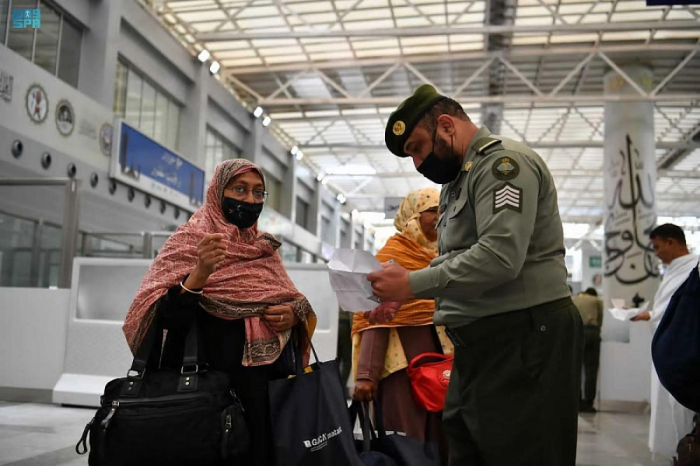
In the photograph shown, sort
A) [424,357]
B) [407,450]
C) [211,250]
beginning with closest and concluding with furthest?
[211,250] → [407,450] → [424,357]

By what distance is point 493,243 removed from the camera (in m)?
1.37

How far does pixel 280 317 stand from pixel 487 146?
0.94 metres

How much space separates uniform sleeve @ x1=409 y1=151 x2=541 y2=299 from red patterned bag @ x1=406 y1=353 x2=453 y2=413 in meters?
0.88

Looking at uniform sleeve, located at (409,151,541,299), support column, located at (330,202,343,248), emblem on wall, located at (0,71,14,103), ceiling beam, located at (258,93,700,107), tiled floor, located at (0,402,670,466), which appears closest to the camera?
uniform sleeve, located at (409,151,541,299)

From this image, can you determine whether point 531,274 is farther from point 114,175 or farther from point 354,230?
point 354,230

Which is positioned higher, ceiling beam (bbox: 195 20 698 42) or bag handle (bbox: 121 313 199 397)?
ceiling beam (bbox: 195 20 698 42)

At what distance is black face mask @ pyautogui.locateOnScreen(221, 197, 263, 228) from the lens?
222cm

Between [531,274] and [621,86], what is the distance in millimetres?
12203

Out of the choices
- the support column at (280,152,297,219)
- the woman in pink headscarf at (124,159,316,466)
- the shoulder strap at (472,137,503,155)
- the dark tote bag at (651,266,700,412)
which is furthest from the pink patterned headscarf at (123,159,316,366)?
the support column at (280,152,297,219)

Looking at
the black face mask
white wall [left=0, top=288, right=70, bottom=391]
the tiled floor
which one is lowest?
the tiled floor

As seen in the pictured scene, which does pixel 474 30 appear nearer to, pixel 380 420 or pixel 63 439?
pixel 63 439

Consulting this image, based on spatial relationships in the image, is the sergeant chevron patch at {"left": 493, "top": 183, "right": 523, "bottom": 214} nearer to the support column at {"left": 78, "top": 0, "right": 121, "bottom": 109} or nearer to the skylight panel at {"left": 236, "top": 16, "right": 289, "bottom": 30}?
the support column at {"left": 78, "top": 0, "right": 121, "bottom": 109}

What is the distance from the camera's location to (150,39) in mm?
10953

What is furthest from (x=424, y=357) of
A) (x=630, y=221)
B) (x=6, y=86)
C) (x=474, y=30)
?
(x=630, y=221)
